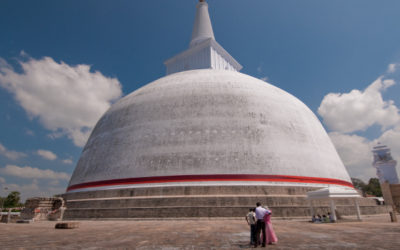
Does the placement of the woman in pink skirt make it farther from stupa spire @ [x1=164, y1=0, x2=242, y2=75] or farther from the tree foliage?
the tree foliage

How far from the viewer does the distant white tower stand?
34.8m

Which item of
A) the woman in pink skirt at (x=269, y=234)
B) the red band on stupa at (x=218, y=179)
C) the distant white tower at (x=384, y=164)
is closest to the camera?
the woman in pink skirt at (x=269, y=234)

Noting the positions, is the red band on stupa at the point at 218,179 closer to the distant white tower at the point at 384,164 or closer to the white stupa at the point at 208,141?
the white stupa at the point at 208,141

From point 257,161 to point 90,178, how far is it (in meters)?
10.0

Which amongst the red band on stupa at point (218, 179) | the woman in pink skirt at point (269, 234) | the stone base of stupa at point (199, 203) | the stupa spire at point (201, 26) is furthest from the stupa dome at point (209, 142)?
the stupa spire at point (201, 26)

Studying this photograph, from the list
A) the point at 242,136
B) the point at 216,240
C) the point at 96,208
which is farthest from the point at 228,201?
the point at 96,208

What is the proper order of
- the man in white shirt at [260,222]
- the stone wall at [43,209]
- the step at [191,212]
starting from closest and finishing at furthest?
the man in white shirt at [260,222], the step at [191,212], the stone wall at [43,209]

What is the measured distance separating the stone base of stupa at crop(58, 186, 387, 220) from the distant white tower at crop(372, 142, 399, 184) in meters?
28.5

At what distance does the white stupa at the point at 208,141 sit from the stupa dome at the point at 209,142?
0.05 meters

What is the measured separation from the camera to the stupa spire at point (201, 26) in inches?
981

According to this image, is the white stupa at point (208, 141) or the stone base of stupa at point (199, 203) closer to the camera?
the stone base of stupa at point (199, 203)

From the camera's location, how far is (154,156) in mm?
13289

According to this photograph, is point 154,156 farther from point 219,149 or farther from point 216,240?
point 216,240

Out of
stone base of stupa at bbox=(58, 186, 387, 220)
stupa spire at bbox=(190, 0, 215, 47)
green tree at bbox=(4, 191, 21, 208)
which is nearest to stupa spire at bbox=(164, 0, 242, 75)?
stupa spire at bbox=(190, 0, 215, 47)
